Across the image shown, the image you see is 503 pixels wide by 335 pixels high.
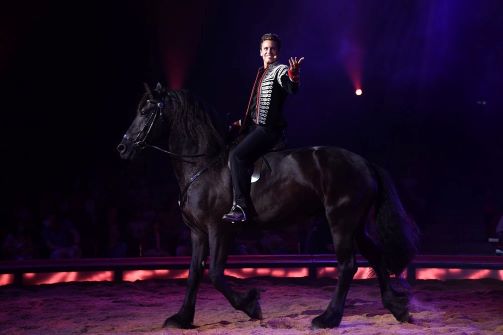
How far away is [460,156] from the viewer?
15.6 m

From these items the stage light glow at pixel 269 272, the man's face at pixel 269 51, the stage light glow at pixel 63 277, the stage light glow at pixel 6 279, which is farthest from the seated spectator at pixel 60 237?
the man's face at pixel 269 51

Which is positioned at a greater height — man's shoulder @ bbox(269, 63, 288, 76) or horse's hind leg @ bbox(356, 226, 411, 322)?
man's shoulder @ bbox(269, 63, 288, 76)

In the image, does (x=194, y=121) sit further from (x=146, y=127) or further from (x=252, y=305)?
(x=252, y=305)

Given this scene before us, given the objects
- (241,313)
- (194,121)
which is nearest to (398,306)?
(241,313)

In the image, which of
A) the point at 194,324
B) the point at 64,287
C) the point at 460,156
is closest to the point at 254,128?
the point at 194,324

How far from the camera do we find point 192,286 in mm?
→ 5445

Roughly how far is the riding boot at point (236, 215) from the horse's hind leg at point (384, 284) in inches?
45.7

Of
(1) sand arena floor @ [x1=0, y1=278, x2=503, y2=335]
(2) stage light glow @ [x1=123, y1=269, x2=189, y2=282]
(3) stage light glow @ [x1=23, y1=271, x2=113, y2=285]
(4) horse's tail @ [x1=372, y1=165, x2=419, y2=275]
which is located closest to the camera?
(1) sand arena floor @ [x1=0, y1=278, x2=503, y2=335]

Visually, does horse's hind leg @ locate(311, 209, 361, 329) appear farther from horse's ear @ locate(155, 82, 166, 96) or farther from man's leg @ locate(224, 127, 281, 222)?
horse's ear @ locate(155, 82, 166, 96)

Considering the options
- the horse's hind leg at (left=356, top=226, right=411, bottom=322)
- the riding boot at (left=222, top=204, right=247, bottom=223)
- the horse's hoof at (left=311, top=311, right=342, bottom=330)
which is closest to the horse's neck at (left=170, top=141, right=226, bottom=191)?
the riding boot at (left=222, top=204, right=247, bottom=223)

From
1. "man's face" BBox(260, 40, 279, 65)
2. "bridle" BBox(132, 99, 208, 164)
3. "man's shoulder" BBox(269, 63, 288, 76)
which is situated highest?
"man's face" BBox(260, 40, 279, 65)

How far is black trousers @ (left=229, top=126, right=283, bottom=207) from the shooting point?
5.31 m

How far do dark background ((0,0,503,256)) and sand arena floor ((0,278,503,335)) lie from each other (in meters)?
4.41

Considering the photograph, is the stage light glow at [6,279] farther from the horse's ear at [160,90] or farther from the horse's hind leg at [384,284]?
the horse's hind leg at [384,284]
